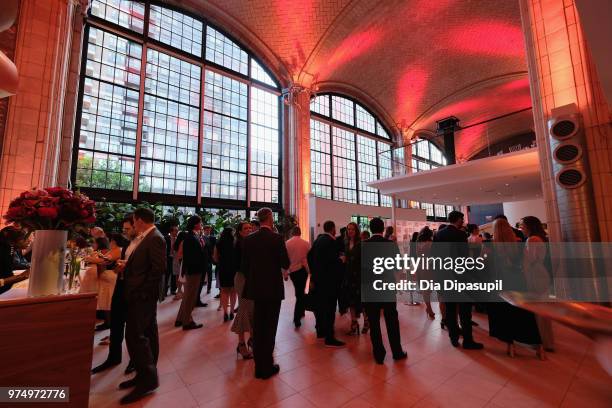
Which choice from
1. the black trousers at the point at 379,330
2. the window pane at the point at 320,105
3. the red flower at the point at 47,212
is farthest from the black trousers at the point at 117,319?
the window pane at the point at 320,105

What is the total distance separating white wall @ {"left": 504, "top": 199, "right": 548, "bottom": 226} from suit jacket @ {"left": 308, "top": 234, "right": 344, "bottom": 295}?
45.8ft

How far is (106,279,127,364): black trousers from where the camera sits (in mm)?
2510

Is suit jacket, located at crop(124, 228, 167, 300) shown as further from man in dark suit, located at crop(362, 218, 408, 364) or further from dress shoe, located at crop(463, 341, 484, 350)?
dress shoe, located at crop(463, 341, 484, 350)

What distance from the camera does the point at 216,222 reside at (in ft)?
29.1

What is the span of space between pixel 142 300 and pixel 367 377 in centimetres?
201

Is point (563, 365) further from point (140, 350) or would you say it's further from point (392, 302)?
point (140, 350)

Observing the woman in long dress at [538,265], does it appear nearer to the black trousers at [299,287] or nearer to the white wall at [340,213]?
the black trousers at [299,287]

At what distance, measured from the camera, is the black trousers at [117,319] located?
251cm

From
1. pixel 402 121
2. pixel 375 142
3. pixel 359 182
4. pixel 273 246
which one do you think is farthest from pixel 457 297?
pixel 402 121

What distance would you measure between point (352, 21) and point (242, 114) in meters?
5.48

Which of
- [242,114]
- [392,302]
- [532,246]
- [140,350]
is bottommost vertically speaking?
[140,350]

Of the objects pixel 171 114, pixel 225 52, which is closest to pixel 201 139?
pixel 171 114

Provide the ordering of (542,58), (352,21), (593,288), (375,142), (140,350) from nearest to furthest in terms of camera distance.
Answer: (140,350) → (593,288) → (542,58) → (352,21) → (375,142)

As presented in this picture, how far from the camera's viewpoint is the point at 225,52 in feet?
35.2
